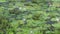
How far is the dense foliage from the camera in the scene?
7.68 feet

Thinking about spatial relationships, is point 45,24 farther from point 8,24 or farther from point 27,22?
point 8,24

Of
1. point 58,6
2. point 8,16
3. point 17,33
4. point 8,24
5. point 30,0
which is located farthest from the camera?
point 30,0

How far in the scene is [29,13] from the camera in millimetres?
2693

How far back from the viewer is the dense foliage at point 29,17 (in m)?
2.34

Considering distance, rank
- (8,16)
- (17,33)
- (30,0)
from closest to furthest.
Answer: (17,33), (8,16), (30,0)

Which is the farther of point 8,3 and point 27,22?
point 8,3

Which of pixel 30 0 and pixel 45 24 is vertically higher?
pixel 30 0

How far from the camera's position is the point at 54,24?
7.96 feet

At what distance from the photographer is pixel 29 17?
2.58m

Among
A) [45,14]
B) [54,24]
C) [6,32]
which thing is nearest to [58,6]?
→ [45,14]

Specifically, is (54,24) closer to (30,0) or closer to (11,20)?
(11,20)

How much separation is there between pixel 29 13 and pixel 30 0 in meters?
0.45

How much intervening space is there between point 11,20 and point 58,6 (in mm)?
877

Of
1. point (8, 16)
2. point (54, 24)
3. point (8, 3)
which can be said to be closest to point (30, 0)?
point (8, 3)
